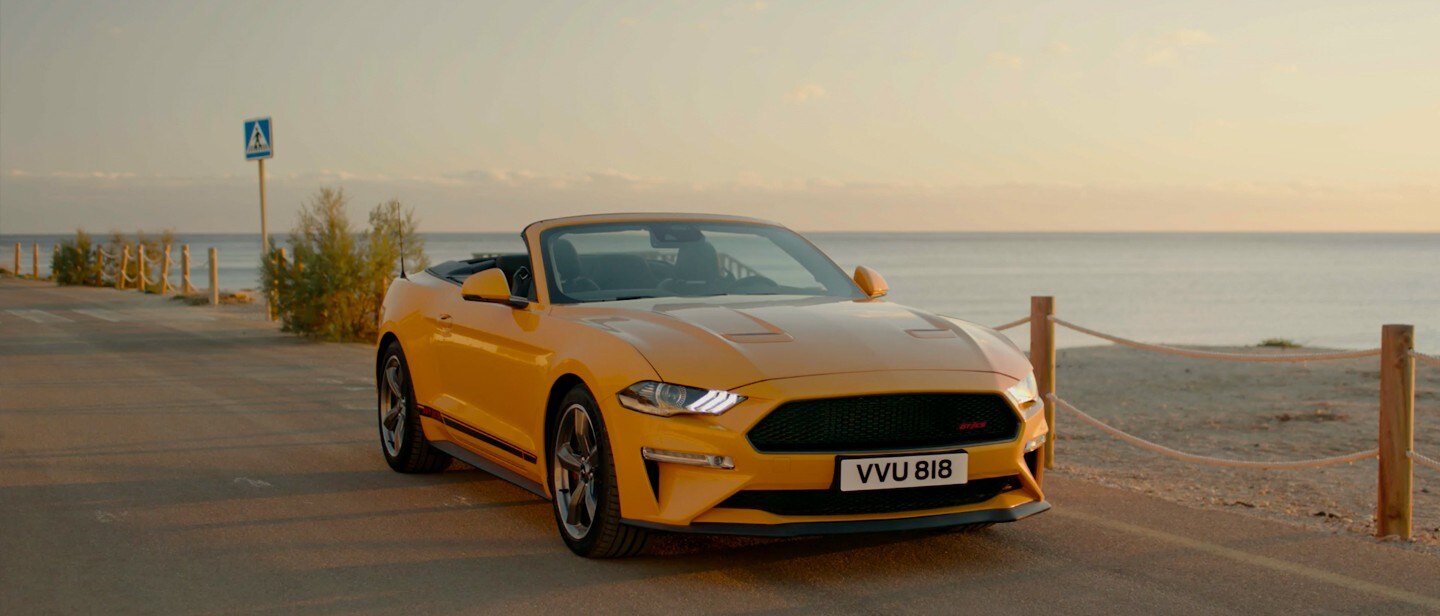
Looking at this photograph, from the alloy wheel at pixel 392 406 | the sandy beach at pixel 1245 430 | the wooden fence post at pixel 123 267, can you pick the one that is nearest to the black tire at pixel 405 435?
the alloy wheel at pixel 392 406

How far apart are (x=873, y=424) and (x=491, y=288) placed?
2.06 metres

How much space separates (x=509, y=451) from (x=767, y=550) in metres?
1.41

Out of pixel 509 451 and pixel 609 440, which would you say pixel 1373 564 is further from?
pixel 509 451

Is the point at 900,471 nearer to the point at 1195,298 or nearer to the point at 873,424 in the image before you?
the point at 873,424

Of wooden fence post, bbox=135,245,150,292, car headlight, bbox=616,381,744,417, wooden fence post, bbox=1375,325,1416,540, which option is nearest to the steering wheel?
car headlight, bbox=616,381,744,417

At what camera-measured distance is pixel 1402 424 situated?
20.3 ft

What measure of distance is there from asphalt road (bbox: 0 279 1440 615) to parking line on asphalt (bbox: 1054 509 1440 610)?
0.6 inches

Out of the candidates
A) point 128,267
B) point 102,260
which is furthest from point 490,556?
point 102,260

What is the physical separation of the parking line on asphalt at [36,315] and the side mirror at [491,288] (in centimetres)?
1744

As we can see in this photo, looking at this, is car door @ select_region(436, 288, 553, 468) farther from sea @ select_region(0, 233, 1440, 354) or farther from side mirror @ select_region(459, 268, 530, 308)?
sea @ select_region(0, 233, 1440, 354)

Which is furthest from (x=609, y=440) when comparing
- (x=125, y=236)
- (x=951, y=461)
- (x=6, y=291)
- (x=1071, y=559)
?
(x=125, y=236)

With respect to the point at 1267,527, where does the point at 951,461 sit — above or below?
above

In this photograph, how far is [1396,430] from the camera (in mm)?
6207

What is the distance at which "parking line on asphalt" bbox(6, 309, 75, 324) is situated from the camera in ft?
72.0
